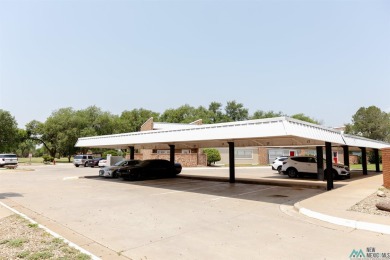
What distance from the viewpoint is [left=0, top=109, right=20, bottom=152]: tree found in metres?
54.3

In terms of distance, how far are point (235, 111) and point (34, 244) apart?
8784 cm

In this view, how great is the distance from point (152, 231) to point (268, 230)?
9.35 feet

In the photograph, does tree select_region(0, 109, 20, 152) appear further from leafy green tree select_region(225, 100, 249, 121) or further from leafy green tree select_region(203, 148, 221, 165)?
leafy green tree select_region(225, 100, 249, 121)

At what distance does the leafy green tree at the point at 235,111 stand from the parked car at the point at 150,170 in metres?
70.1

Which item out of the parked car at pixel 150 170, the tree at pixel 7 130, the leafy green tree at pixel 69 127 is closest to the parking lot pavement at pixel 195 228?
the parked car at pixel 150 170

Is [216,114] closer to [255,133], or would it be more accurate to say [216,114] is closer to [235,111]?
[235,111]

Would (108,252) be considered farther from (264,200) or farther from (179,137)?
(179,137)

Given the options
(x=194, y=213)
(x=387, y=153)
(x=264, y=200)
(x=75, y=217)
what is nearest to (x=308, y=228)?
(x=194, y=213)

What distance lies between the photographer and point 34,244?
18.7 feet

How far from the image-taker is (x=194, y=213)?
350 inches

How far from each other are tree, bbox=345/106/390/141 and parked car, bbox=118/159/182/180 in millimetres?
56719

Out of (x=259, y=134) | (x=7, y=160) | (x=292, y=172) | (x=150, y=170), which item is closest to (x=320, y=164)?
(x=292, y=172)

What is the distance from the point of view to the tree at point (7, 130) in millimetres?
54350

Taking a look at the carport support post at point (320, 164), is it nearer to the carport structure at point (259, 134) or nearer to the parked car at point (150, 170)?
the carport structure at point (259, 134)
